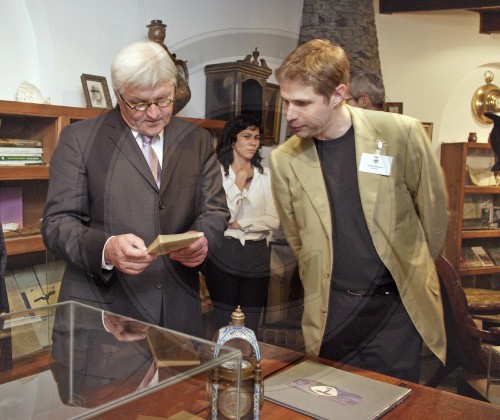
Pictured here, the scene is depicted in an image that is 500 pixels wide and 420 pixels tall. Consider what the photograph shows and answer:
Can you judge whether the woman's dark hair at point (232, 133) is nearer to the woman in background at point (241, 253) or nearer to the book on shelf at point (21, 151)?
the woman in background at point (241, 253)

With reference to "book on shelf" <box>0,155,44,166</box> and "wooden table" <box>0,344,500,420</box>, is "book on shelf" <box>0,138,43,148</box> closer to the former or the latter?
"book on shelf" <box>0,155,44,166</box>

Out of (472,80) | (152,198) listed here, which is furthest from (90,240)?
(472,80)

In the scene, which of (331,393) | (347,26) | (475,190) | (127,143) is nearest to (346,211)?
(331,393)

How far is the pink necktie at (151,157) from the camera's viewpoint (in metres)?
1.26

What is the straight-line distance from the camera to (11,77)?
2.43 m

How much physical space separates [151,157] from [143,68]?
0.20m

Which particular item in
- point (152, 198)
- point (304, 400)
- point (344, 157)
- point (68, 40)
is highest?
point (68, 40)

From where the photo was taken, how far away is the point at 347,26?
1.81 meters

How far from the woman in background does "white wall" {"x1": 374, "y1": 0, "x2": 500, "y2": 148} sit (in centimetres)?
129

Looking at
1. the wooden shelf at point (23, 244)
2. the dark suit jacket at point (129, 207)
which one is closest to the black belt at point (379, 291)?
the dark suit jacket at point (129, 207)

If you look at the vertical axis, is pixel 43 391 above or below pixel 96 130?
below

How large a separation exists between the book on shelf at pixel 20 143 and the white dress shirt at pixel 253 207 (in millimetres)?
1316

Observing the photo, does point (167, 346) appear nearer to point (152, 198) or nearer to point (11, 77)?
point (152, 198)

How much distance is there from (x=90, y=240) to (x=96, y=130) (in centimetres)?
27
